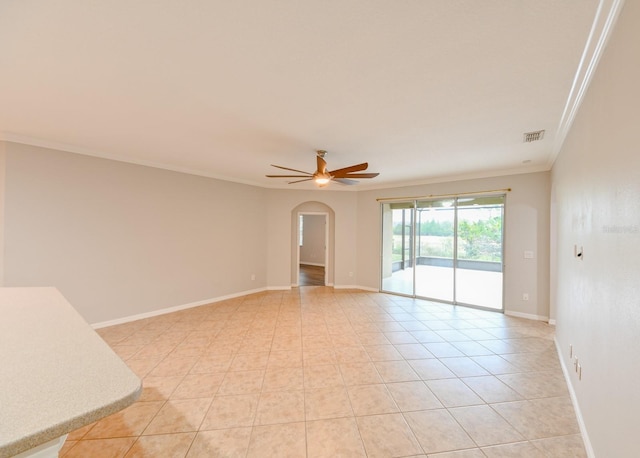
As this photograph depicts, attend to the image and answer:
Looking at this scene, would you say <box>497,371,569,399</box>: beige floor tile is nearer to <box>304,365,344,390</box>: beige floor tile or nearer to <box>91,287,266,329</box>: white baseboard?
<box>304,365,344,390</box>: beige floor tile

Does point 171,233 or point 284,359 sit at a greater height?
point 171,233

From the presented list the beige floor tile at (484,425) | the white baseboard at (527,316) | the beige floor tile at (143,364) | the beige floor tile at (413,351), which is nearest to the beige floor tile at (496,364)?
the beige floor tile at (413,351)

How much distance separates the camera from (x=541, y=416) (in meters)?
2.12

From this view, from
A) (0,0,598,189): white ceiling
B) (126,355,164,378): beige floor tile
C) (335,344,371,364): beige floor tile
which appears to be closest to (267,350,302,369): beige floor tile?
(335,344,371,364): beige floor tile

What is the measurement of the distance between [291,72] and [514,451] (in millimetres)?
3011

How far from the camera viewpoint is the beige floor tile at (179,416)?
1.97 metres

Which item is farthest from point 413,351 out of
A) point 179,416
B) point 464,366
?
point 179,416

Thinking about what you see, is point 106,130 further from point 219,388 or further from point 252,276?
point 252,276

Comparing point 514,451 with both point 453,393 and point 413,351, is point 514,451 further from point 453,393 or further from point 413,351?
point 413,351

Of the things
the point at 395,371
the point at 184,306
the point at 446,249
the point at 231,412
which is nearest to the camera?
the point at 231,412

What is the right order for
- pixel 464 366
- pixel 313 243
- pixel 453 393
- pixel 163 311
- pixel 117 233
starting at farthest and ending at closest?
pixel 313 243 < pixel 163 311 < pixel 117 233 < pixel 464 366 < pixel 453 393

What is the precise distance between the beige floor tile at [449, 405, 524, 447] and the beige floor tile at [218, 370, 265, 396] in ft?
5.67

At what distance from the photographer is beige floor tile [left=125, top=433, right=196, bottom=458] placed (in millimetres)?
1752

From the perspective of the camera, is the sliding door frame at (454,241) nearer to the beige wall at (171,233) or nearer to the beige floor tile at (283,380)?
the beige wall at (171,233)
